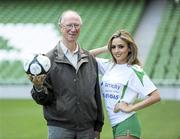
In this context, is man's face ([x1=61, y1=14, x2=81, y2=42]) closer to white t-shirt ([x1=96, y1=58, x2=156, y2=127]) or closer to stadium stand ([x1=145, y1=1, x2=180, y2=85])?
white t-shirt ([x1=96, y1=58, x2=156, y2=127])

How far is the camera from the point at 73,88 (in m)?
4.75

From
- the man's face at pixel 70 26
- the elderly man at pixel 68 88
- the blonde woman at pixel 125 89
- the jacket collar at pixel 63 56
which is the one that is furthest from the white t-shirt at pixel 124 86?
the man's face at pixel 70 26

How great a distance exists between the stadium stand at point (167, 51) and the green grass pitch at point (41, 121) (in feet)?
5.46

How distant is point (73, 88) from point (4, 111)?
22.9 feet

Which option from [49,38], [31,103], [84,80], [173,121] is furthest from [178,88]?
[84,80]

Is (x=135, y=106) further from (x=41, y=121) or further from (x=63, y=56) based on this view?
(x=41, y=121)

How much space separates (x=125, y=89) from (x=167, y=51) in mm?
11210

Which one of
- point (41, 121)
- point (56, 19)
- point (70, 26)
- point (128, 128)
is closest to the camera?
point (70, 26)

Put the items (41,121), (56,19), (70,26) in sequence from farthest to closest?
(56,19)
(41,121)
(70,26)

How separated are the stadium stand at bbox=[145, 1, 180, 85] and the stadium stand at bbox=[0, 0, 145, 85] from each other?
101cm

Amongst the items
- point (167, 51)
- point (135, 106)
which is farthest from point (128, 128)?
point (167, 51)

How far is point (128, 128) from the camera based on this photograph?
492 cm

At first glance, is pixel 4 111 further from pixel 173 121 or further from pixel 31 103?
pixel 173 121

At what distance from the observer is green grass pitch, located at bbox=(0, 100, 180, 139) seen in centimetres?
923
